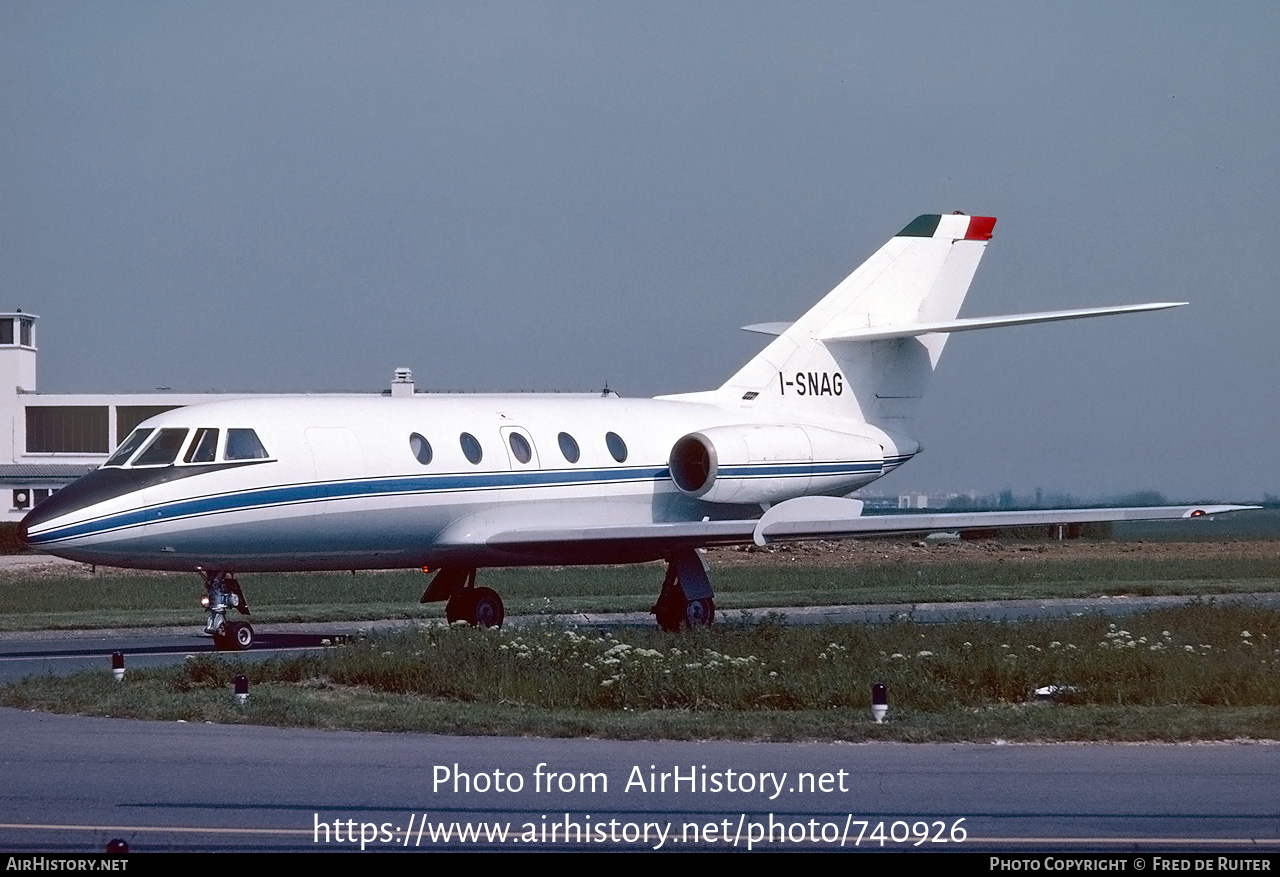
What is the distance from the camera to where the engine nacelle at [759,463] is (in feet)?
82.4

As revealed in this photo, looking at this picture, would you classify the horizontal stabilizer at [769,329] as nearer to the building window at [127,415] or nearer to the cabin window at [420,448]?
the cabin window at [420,448]

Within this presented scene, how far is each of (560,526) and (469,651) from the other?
6.75m

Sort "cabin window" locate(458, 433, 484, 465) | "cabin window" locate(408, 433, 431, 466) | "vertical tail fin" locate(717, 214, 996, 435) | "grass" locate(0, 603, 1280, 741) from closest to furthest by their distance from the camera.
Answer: "grass" locate(0, 603, 1280, 741), "cabin window" locate(408, 433, 431, 466), "cabin window" locate(458, 433, 484, 465), "vertical tail fin" locate(717, 214, 996, 435)

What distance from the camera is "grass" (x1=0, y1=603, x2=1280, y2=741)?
13.6 metres

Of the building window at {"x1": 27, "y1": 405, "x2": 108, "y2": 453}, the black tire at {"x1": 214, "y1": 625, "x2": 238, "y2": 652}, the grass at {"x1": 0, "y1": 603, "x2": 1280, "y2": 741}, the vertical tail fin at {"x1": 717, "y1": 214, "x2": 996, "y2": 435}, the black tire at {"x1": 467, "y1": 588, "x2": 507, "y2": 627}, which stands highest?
the building window at {"x1": 27, "y1": 405, "x2": 108, "y2": 453}

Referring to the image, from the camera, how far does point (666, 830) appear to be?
934 centimetres

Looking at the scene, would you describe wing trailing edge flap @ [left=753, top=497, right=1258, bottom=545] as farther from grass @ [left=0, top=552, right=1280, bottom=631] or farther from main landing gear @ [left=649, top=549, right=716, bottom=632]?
grass @ [left=0, top=552, right=1280, bottom=631]

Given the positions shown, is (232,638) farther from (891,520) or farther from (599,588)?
(599,588)

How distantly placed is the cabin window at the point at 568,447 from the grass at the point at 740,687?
5.75 metres

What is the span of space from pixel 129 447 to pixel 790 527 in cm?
852

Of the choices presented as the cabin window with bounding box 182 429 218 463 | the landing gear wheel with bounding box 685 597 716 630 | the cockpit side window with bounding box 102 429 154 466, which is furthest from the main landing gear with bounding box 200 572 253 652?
the landing gear wheel with bounding box 685 597 716 630

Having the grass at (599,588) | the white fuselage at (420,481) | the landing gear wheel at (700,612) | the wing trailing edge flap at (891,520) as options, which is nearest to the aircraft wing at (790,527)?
the wing trailing edge flap at (891,520)

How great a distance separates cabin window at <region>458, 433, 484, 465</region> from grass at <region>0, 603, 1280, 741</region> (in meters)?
4.57

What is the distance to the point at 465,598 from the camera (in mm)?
24312
